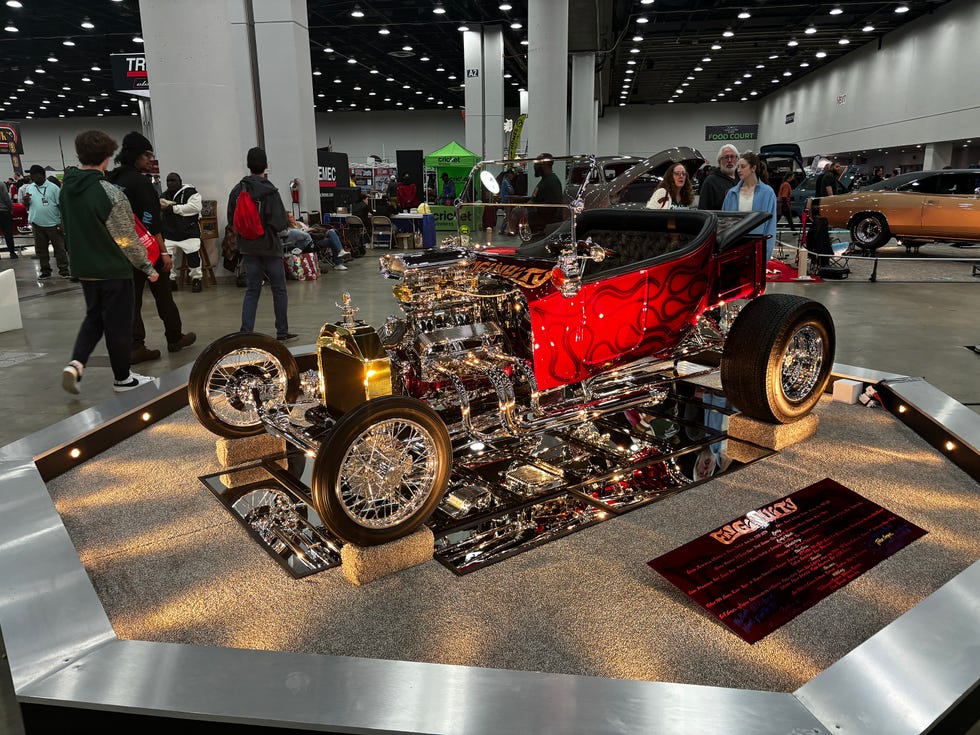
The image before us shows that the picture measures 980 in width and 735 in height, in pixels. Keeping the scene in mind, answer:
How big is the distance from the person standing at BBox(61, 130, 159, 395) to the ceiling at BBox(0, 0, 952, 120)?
542 cm

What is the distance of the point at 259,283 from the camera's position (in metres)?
5.72

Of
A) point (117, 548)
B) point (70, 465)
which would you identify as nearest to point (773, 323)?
point (117, 548)

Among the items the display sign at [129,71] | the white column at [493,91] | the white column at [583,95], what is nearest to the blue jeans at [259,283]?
the display sign at [129,71]

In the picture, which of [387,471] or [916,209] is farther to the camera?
[916,209]

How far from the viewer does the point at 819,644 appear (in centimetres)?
A: 220

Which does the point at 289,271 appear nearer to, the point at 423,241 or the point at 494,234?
the point at 423,241

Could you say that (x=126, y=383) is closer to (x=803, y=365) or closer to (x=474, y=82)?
(x=803, y=365)

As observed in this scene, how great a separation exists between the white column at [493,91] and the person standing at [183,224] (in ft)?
34.1

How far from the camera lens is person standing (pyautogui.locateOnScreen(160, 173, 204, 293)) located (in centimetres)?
856

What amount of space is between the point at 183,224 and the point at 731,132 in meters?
30.5

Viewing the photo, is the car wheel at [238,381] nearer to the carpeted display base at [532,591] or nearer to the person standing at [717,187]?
the carpeted display base at [532,591]

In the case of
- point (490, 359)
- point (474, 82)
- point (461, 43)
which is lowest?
point (490, 359)

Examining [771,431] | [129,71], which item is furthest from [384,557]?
[129,71]

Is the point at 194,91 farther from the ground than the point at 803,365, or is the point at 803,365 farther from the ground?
the point at 194,91
